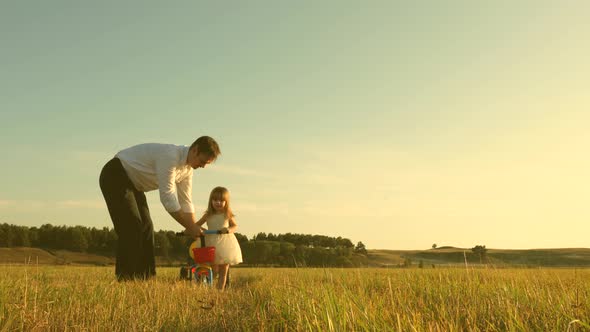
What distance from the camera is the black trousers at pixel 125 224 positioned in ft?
23.7

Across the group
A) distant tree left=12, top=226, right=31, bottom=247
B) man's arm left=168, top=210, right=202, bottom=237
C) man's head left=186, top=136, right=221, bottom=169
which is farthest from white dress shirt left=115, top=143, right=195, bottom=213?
→ distant tree left=12, top=226, right=31, bottom=247

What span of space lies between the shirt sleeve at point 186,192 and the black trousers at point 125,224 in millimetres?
691

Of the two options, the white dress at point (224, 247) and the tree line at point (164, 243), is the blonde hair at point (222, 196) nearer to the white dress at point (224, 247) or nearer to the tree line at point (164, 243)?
the white dress at point (224, 247)

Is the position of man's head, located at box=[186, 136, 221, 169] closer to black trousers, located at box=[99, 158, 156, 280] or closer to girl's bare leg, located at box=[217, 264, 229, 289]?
black trousers, located at box=[99, 158, 156, 280]

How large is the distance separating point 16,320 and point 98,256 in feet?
216

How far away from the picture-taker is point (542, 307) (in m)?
3.12

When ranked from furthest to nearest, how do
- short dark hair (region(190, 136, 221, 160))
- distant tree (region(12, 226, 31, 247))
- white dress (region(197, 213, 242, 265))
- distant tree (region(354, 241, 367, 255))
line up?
distant tree (region(354, 241, 367, 255)) < distant tree (region(12, 226, 31, 247)) < white dress (region(197, 213, 242, 265)) < short dark hair (region(190, 136, 221, 160))

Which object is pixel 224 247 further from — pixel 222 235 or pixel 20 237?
pixel 20 237

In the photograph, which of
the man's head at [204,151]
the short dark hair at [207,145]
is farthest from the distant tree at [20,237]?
the short dark hair at [207,145]

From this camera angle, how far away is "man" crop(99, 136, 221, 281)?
7.07 meters

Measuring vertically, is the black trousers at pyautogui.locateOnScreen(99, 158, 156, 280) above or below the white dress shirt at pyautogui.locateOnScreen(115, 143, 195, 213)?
below

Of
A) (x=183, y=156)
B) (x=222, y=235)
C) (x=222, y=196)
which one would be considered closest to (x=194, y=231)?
(x=183, y=156)

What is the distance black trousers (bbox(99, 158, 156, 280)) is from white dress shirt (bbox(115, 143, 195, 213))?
18 cm

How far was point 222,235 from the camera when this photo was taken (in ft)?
27.6
